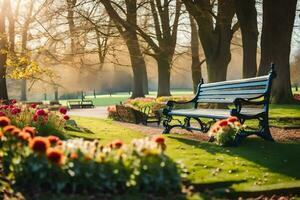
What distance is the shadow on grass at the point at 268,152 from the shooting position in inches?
272

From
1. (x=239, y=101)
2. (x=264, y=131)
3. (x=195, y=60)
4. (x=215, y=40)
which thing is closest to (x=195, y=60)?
(x=195, y=60)

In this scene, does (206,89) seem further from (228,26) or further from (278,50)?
(228,26)

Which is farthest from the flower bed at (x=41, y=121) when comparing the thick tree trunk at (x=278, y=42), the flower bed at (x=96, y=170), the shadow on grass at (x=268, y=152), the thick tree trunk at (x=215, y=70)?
the thick tree trunk at (x=215, y=70)

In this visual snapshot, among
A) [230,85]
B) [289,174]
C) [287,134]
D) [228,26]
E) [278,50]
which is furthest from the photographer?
[228,26]

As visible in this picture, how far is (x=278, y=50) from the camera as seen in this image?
1706cm

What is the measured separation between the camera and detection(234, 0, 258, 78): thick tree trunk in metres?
18.6

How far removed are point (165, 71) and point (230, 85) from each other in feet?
72.6

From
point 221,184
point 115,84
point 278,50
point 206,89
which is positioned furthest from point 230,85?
point 115,84

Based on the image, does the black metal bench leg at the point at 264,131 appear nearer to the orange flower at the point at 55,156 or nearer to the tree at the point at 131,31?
the orange flower at the point at 55,156

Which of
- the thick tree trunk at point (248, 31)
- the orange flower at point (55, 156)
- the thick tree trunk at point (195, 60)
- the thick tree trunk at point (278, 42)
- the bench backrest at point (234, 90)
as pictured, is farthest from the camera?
the thick tree trunk at point (195, 60)

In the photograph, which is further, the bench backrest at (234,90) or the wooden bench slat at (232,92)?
the wooden bench slat at (232,92)

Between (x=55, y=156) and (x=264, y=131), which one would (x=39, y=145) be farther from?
(x=264, y=131)

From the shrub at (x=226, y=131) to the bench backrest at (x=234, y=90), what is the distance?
2.90 feet

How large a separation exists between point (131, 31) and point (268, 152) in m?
15.1
